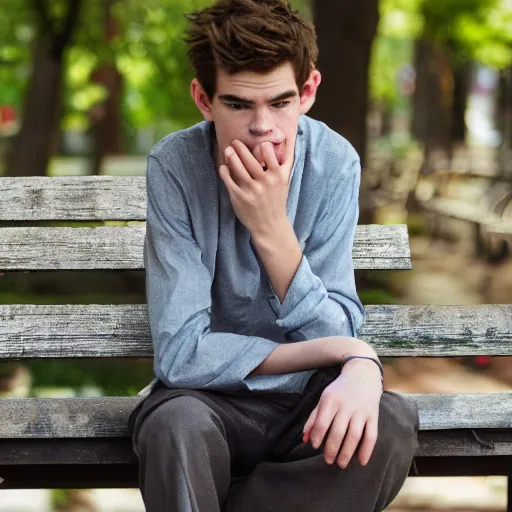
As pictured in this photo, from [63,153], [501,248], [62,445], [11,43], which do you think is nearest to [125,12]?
[11,43]

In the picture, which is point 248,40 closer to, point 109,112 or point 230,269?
point 230,269

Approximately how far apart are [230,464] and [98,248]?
1.09 metres

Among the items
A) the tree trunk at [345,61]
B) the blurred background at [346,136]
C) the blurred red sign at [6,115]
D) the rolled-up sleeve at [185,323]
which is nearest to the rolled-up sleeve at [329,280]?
the rolled-up sleeve at [185,323]

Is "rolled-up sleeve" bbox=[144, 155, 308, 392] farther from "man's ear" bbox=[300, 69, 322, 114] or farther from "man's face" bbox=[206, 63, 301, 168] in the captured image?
"man's ear" bbox=[300, 69, 322, 114]

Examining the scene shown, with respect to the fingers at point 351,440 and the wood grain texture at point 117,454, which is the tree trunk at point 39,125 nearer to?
the wood grain texture at point 117,454

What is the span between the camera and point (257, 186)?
8.88 ft

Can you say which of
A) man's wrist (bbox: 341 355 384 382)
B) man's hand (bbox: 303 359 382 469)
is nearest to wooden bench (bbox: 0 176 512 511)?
man's wrist (bbox: 341 355 384 382)

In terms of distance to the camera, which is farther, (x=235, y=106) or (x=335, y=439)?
(x=235, y=106)

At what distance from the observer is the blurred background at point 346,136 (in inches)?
253

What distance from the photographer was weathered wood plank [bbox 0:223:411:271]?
3.54 meters

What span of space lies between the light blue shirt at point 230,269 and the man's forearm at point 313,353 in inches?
1.5

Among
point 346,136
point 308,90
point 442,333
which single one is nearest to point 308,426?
point 308,90

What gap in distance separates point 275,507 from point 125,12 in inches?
489

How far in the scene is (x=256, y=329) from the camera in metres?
2.99
